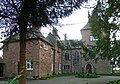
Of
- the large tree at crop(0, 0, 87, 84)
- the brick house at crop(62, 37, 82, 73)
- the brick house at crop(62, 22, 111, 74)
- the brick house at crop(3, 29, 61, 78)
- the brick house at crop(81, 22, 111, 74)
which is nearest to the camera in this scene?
the large tree at crop(0, 0, 87, 84)

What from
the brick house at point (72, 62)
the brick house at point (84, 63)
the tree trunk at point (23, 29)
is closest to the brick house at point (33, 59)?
the brick house at point (84, 63)

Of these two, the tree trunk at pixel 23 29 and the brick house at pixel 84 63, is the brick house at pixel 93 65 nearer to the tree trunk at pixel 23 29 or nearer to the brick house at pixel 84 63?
the brick house at pixel 84 63

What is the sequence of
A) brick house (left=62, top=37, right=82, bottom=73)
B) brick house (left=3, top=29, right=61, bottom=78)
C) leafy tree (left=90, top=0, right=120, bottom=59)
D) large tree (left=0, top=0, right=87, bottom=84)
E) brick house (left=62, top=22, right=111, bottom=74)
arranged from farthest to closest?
brick house (left=62, top=37, right=82, bottom=73)
brick house (left=62, top=22, right=111, bottom=74)
brick house (left=3, top=29, right=61, bottom=78)
leafy tree (left=90, top=0, right=120, bottom=59)
large tree (left=0, top=0, right=87, bottom=84)

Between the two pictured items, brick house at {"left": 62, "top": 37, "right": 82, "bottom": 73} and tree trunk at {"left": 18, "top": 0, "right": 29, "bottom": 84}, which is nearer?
tree trunk at {"left": 18, "top": 0, "right": 29, "bottom": 84}

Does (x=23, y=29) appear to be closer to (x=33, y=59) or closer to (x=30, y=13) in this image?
(x=30, y=13)

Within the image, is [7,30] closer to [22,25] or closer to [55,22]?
[22,25]

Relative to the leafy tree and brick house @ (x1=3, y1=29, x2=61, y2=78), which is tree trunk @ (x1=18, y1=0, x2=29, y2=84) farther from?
brick house @ (x1=3, y1=29, x2=61, y2=78)

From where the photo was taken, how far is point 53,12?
29.4 ft

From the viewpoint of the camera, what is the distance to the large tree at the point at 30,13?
857 cm

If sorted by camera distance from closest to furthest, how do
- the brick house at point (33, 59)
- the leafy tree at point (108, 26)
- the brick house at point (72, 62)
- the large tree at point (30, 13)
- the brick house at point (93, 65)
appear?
the large tree at point (30, 13), the leafy tree at point (108, 26), the brick house at point (33, 59), the brick house at point (93, 65), the brick house at point (72, 62)

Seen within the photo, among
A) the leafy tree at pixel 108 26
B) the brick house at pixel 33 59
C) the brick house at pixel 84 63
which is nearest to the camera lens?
the leafy tree at pixel 108 26

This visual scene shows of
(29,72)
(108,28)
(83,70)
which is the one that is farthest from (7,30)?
(83,70)

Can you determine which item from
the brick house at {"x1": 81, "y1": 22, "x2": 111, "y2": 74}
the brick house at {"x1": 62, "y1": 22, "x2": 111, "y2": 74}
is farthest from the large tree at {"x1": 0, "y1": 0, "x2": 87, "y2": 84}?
the brick house at {"x1": 81, "y1": 22, "x2": 111, "y2": 74}

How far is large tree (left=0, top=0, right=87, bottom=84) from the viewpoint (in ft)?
28.1
